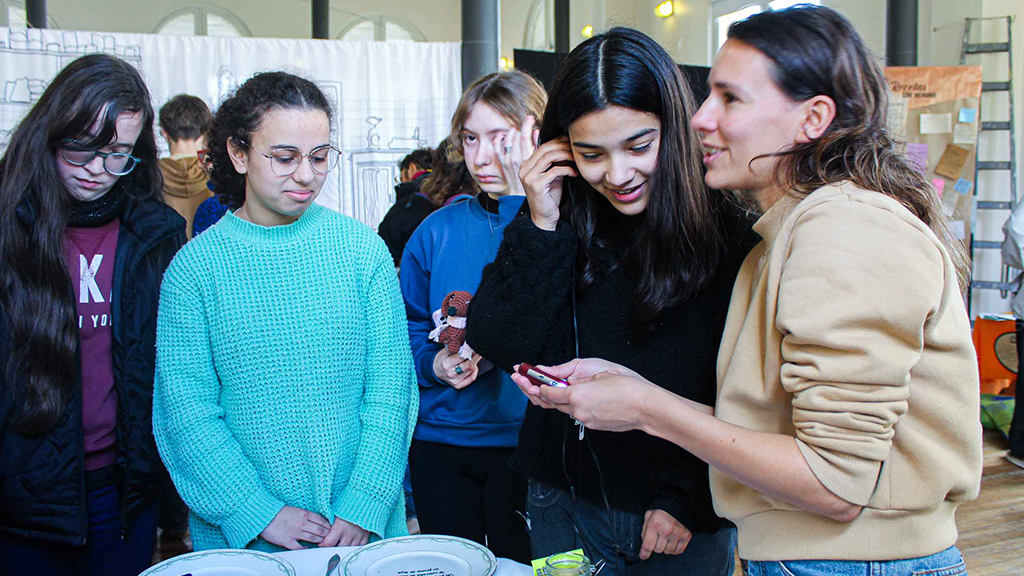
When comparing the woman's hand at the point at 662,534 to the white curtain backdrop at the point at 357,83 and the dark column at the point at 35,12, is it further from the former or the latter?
the dark column at the point at 35,12

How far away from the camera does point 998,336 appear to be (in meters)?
4.55

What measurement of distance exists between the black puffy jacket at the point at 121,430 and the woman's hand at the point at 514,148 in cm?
77

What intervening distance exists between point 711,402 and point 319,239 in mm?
884

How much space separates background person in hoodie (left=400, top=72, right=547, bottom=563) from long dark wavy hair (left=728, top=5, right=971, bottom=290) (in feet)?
2.96

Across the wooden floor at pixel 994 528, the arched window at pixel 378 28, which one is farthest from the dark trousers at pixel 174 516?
the arched window at pixel 378 28

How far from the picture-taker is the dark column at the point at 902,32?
5.73 m

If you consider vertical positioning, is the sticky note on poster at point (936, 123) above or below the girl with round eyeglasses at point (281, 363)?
above

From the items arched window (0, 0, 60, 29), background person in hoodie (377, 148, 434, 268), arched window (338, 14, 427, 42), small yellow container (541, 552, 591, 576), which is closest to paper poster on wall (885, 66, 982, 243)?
background person in hoodie (377, 148, 434, 268)

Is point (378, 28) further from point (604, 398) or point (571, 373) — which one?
point (604, 398)

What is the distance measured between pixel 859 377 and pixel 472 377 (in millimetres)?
1036

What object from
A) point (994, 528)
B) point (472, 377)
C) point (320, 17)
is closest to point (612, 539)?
point (472, 377)

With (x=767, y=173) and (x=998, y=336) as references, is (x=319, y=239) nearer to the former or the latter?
(x=767, y=173)

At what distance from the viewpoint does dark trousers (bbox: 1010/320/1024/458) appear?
13.5 ft

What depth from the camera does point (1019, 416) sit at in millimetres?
4242
